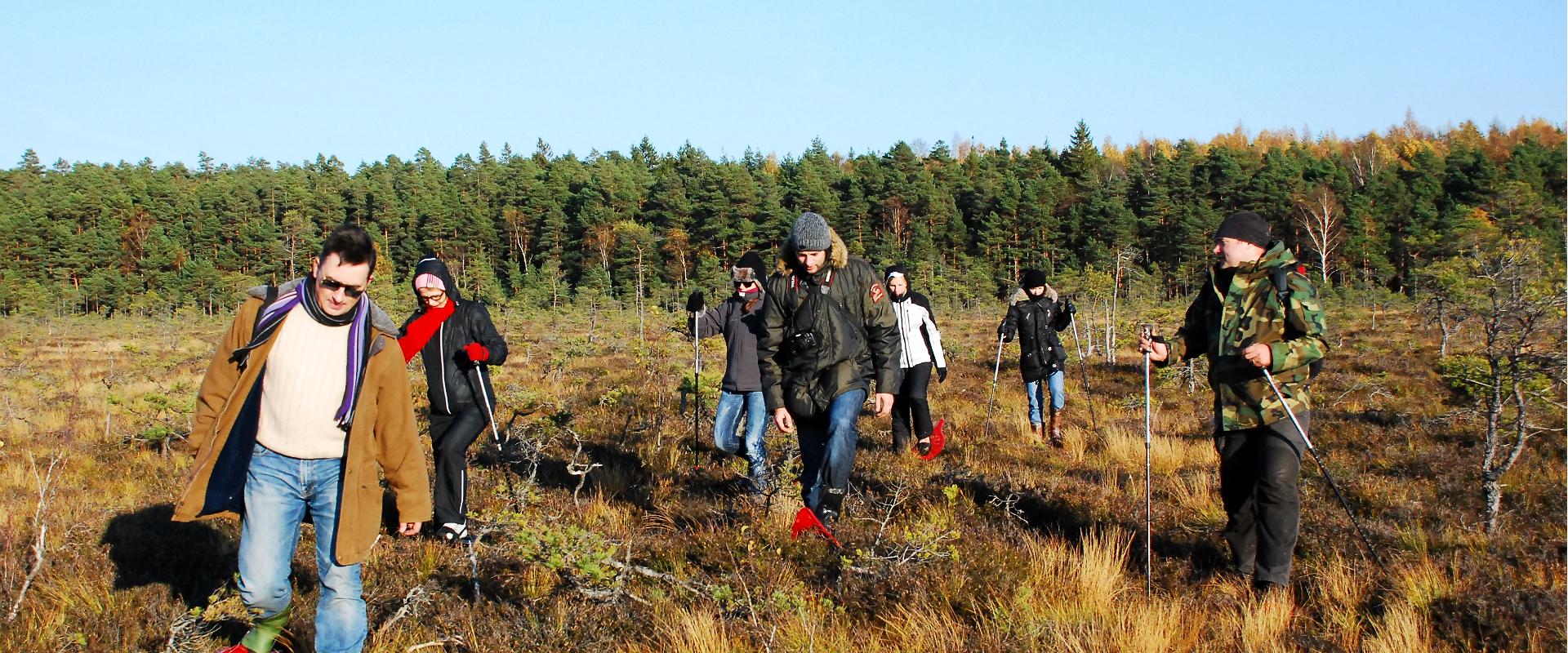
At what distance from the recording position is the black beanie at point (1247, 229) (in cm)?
408

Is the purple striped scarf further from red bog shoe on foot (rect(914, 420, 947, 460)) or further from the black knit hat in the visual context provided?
red bog shoe on foot (rect(914, 420, 947, 460))

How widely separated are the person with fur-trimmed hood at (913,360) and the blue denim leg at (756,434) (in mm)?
1412

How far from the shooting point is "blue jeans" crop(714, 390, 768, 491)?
6.38 metres

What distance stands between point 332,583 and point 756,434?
11.4 feet

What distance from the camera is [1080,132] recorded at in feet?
253

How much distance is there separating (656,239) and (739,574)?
61264 millimetres

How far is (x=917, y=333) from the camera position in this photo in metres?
7.73

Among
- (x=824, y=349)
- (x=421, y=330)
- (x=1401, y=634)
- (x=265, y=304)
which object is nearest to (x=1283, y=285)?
(x=1401, y=634)

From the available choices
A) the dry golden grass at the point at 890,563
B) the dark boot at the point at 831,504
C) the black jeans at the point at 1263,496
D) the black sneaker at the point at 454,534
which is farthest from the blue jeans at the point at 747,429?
the black jeans at the point at 1263,496

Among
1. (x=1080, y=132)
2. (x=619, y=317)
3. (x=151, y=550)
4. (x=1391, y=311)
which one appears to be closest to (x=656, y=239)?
(x=619, y=317)

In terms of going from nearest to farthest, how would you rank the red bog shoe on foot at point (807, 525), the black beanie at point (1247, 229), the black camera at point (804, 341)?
1. the black beanie at point (1247, 229)
2. the red bog shoe on foot at point (807, 525)
3. the black camera at point (804, 341)

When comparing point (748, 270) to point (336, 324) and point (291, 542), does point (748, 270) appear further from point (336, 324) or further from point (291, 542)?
point (291, 542)

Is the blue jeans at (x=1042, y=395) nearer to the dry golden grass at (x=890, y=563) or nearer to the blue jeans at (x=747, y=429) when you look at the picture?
the dry golden grass at (x=890, y=563)

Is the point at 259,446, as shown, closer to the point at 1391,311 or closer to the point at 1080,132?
the point at 1391,311
